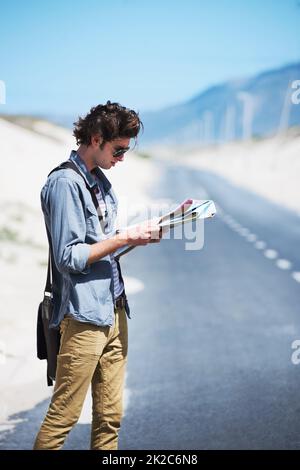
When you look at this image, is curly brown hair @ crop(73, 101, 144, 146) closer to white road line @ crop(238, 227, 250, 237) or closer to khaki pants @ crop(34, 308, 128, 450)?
khaki pants @ crop(34, 308, 128, 450)

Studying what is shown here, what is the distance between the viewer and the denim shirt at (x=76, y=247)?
3936mm

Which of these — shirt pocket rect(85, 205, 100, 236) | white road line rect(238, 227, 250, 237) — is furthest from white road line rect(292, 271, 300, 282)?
shirt pocket rect(85, 205, 100, 236)

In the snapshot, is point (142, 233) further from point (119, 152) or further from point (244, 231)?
point (244, 231)

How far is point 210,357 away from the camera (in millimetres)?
8438

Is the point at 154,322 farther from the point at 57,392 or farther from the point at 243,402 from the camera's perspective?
the point at 57,392

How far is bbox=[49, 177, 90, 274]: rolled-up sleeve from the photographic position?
392 cm

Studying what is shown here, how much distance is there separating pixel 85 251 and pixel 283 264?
12.3m

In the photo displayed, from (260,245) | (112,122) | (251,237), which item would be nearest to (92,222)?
(112,122)

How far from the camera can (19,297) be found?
1209 centimetres

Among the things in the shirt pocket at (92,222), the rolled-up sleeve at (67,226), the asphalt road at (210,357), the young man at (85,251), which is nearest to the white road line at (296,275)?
the asphalt road at (210,357)

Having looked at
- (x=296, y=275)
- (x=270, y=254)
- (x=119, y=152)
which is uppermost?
(x=119, y=152)

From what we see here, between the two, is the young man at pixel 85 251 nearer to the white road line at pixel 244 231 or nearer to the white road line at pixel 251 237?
the white road line at pixel 251 237

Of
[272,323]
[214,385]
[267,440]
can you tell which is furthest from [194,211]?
[272,323]

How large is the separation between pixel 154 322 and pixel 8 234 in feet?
31.9
